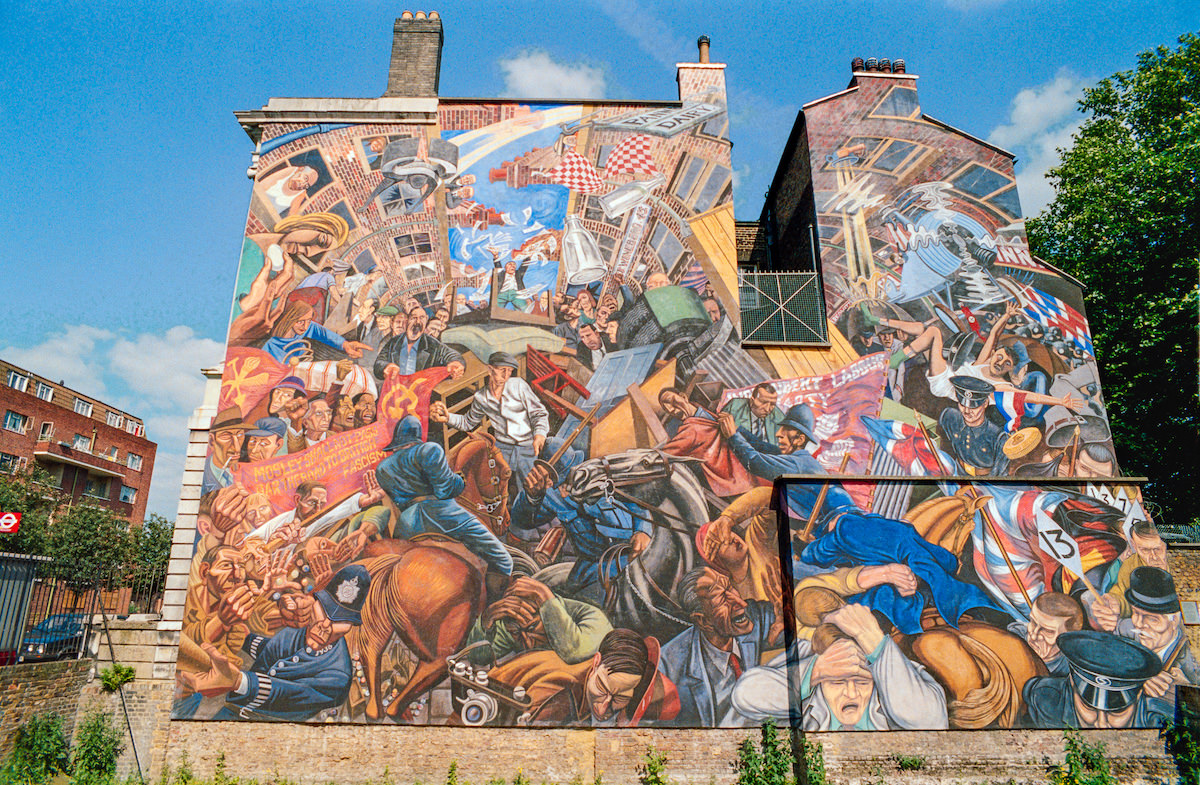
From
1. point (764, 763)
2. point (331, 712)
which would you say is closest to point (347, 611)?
point (331, 712)

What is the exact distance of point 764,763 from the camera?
456 inches

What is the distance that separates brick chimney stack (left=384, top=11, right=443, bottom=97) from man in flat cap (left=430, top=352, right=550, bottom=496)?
742cm

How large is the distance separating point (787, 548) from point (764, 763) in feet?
12.3

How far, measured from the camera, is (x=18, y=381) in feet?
106

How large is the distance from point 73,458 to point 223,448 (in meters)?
28.3

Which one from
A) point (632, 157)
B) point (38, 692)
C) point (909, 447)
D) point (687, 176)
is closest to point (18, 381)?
point (38, 692)

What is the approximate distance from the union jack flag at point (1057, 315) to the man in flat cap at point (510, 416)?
1096cm

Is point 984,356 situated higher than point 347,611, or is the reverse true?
point 984,356

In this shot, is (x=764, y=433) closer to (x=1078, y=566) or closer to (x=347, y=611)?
(x=1078, y=566)

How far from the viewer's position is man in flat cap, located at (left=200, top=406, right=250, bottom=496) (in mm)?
13141

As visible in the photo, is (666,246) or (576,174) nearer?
(666,246)

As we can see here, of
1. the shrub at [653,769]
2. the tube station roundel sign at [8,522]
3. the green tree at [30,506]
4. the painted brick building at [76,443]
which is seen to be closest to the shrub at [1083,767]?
the shrub at [653,769]

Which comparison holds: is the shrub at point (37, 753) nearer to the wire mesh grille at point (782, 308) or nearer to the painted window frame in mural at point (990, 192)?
the wire mesh grille at point (782, 308)

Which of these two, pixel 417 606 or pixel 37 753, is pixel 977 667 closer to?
pixel 417 606
